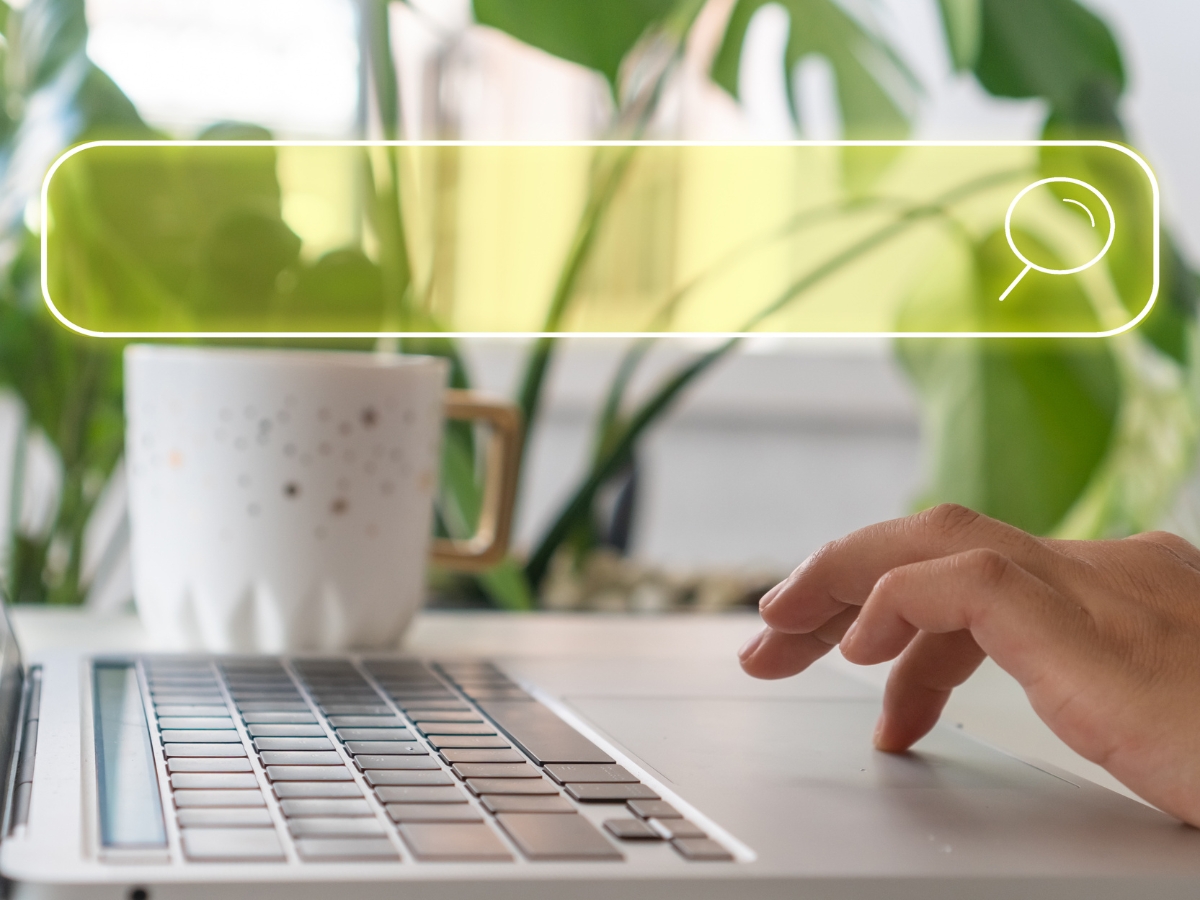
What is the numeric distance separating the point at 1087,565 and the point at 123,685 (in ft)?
0.91

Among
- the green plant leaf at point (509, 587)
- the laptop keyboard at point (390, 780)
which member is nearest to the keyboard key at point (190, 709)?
the laptop keyboard at point (390, 780)

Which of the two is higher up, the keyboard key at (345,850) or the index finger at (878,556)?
the index finger at (878,556)

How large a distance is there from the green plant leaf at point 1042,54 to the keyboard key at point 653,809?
609 millimetres

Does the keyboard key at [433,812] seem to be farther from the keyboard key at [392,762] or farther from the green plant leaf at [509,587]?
the green plant leaf at [509,587]

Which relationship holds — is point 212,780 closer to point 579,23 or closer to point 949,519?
point 949,519

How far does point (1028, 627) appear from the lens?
28cm

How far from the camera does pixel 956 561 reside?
0.29 meters

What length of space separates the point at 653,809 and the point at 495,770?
45mm

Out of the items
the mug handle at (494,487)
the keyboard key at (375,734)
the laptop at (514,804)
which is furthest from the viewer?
the mug handle at (494,487)

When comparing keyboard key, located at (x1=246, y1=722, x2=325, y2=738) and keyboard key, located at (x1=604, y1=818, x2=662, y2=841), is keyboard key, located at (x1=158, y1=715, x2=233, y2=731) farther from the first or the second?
keyboard key, located at (x1=604, y1=818, x2=662, y2=841)

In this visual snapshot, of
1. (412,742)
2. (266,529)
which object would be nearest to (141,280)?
(266,529)

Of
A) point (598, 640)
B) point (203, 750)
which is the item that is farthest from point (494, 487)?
point (203, 750)

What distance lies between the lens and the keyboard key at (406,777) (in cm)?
26

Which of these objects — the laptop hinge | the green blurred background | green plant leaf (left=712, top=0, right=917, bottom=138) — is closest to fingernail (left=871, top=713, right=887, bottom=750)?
the laptop hinge
